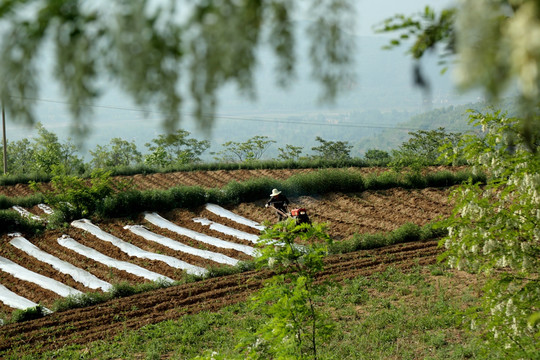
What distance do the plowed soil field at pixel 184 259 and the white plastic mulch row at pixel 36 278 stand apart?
0.44 feet

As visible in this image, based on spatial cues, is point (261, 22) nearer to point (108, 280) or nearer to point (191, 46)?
point (191, 46)

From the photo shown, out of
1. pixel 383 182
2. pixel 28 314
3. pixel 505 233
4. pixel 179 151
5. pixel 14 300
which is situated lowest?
pixel 179 151

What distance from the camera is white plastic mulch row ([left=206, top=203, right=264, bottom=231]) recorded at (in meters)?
13.7

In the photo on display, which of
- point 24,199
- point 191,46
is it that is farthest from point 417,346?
point 24,199

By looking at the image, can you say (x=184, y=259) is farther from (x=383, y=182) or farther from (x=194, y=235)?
(x=383, y=182)

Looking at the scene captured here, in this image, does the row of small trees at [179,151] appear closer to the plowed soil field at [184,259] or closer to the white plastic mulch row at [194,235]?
the plowed soil field at [184,259]

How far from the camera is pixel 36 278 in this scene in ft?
32.8

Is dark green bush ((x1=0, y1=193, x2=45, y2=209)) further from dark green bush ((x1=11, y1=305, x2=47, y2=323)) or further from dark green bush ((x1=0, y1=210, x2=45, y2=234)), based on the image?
dark green bush ((x1=11, y1=305, x2=47, y2=323))

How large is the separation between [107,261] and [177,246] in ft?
5.73

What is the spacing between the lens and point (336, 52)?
1.39m

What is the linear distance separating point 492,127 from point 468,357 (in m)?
3.06

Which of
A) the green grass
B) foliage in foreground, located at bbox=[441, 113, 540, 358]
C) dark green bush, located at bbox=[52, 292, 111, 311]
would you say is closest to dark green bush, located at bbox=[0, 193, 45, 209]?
dark green bush, located at bbox=[52, 292, 111, 311]

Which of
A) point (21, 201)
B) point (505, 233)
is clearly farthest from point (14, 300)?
point (505, 233)

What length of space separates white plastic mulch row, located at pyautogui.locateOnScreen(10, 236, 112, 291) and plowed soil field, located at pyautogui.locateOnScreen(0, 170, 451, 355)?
152 millimetres
